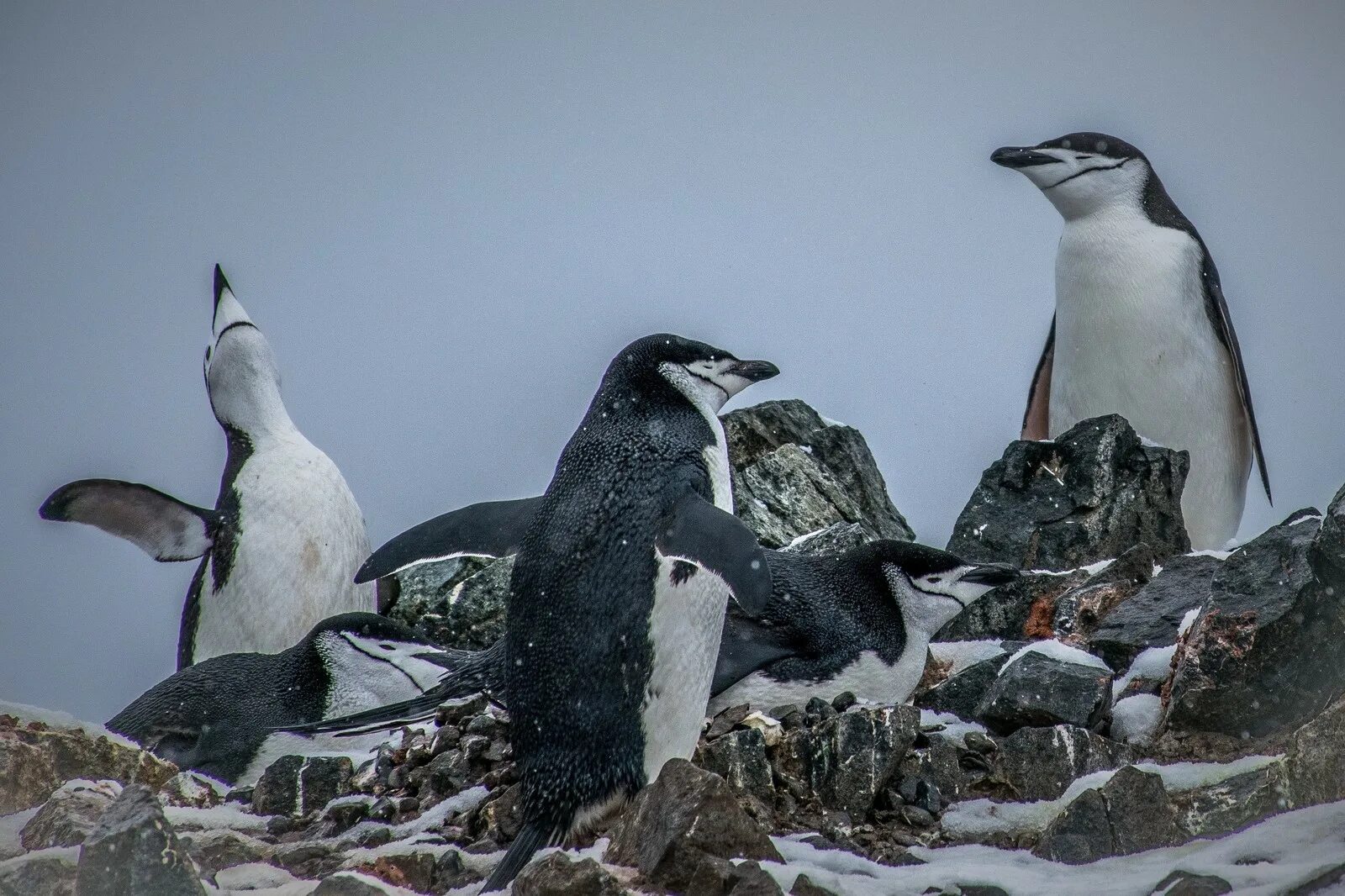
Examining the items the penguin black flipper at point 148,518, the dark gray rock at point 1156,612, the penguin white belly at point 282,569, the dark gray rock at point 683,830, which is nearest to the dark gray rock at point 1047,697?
the dark gray rock at point 1156,612

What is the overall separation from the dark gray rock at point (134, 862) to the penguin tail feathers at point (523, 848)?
0.67m

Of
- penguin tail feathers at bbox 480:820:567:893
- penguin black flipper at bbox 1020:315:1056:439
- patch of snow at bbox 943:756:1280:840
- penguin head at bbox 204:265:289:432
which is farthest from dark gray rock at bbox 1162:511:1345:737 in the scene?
penguin head at bbox 204:265:289:432

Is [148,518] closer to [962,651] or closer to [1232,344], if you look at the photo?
[962,651]

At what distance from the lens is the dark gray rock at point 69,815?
10.1 feet

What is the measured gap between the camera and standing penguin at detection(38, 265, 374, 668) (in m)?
5.89

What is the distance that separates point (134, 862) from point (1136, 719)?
2.46 metres

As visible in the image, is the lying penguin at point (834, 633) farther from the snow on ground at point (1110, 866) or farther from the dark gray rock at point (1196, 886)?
the dark gray rock at point (1196, 886)

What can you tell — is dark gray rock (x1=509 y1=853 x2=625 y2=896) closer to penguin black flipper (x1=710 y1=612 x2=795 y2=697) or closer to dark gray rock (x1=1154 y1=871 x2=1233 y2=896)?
dark gray rock (x1=1154 y1=871 x2=1233 y2=896)

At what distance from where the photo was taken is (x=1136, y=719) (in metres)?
3.57

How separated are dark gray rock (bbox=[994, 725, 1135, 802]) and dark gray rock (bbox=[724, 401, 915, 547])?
6.84ft

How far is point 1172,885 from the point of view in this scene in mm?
2398

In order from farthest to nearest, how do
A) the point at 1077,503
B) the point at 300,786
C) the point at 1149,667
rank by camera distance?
1. the point at 1077,503
2. the point at 1149,667
3. the point at 300,786

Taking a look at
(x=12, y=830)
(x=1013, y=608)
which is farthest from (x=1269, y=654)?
(x=12, y=830)

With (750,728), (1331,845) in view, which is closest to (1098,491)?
(750,728)
